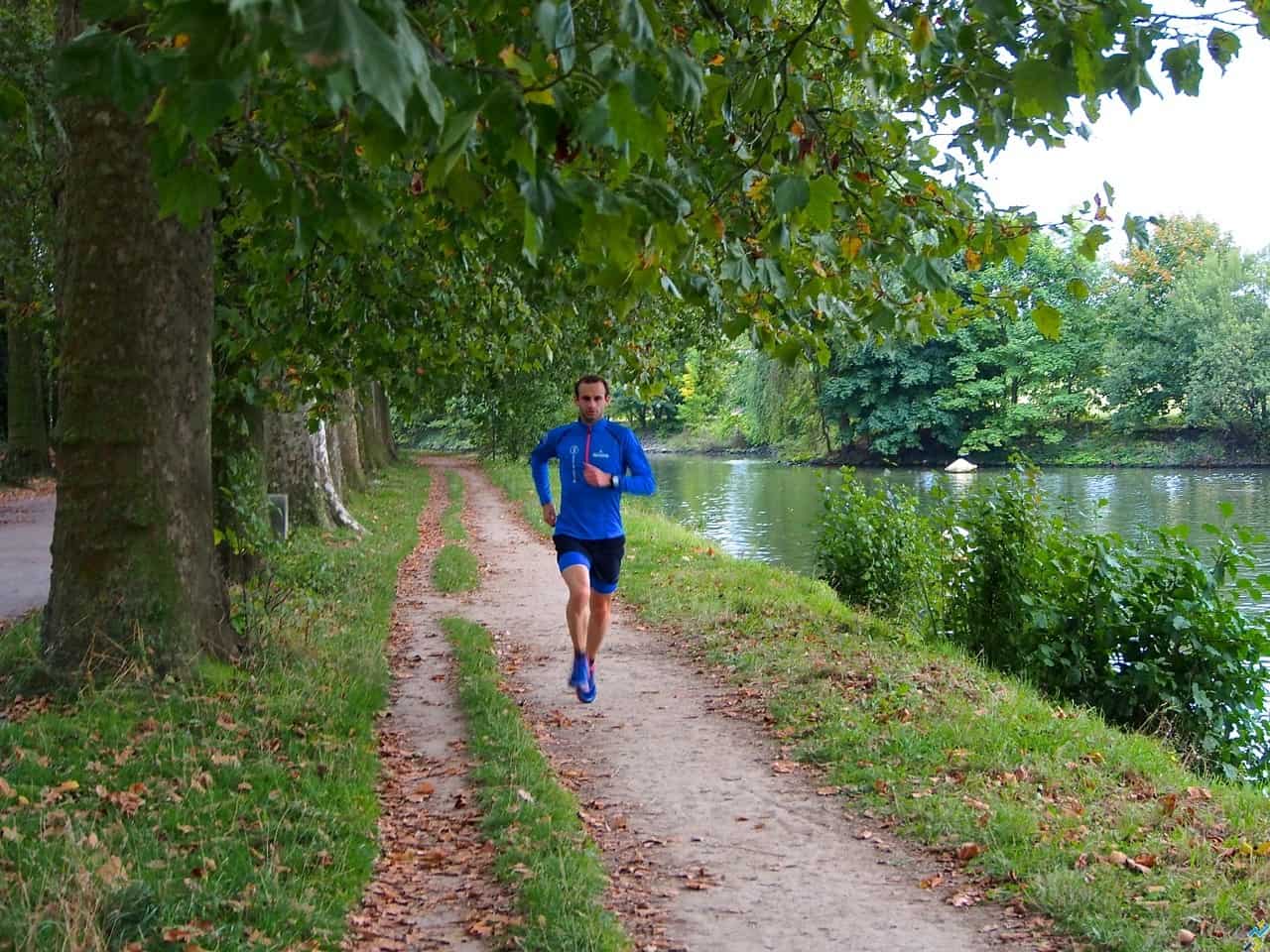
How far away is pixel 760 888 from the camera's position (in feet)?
15.9

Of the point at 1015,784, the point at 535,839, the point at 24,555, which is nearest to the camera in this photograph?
the point at 535,839

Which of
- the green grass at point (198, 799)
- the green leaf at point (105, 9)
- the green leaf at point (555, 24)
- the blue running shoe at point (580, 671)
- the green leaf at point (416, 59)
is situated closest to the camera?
the green leaf at point (416, 59)

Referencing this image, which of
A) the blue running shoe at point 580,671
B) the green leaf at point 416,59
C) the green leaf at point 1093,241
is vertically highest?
the green leaf at point 1093,241

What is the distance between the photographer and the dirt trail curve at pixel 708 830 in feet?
14.6

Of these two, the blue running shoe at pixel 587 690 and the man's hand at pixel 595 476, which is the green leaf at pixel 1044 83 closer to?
the man's hand at pixel 595 476

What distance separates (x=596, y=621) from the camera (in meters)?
8.06

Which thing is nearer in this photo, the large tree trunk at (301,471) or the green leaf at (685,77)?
the green leaf at (685,77)

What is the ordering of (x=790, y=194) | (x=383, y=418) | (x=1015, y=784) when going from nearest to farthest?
(x=790, y=194) → (x=1015, y=784) → (x=383, y=418)

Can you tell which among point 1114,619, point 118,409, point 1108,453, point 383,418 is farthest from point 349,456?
Answer: point 1108,453

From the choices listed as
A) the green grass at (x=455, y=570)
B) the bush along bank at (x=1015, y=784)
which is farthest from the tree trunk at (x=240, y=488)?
the bush along bank at (x=1015, y=784)

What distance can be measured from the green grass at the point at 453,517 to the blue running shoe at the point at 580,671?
1154cm

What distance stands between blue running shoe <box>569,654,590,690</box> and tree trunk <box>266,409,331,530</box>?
29.1 feet

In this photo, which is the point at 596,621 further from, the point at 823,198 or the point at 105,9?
the point at 105,9

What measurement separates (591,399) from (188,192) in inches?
182
